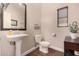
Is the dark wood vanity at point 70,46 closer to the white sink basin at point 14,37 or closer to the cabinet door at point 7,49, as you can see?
the white sink basin at point 14,37

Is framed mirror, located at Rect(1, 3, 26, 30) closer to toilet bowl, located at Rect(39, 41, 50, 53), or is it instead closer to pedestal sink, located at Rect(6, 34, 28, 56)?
pedestal sink, located at Rect(6, 34, 28, 56)

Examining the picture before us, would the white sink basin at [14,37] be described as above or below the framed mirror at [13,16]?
below

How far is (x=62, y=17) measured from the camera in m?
1.61

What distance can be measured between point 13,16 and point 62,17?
2.24 feet

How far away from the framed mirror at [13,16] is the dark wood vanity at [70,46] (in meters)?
0.63

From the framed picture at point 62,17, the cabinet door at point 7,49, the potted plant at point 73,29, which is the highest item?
the framed picture at point 62,17

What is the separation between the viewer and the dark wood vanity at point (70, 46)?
155 centimetres

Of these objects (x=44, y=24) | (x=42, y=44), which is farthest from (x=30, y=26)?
(x=42, y=44)

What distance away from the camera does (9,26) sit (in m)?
1.58

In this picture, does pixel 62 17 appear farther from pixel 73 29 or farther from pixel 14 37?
pixel 14 37

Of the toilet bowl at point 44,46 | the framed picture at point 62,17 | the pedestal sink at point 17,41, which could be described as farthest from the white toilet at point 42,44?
the framed picture at point 62,17

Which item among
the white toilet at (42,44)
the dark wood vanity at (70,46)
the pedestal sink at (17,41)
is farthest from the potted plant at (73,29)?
the pedestal sink at (17,41)

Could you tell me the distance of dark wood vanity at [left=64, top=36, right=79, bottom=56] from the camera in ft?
5.09

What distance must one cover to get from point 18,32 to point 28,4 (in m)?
0.42
